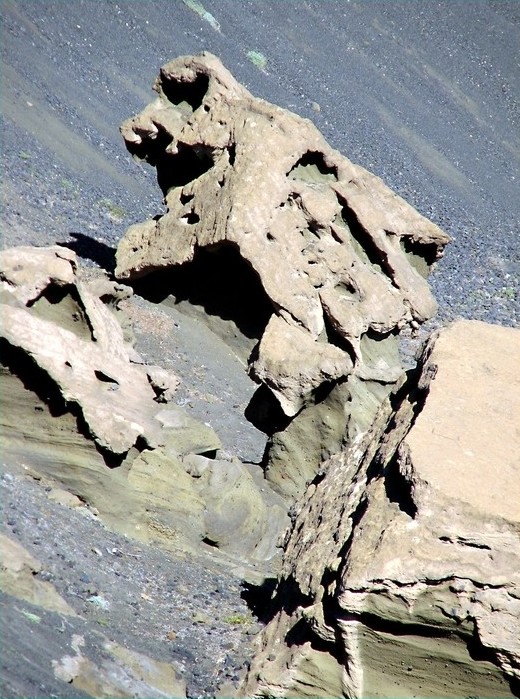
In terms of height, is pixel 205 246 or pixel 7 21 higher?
pixel 205 246

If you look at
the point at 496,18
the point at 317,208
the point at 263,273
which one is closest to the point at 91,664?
the point at 263,273

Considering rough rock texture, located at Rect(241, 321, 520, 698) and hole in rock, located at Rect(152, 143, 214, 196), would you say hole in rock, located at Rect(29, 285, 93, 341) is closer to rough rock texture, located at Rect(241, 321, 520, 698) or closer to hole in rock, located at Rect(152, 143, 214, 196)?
rough rock texture, located at Rect(241, 321, 520, 698)

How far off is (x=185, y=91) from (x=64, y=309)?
446cm

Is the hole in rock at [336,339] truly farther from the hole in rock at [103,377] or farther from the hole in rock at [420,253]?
the hole in rock at [103,377]

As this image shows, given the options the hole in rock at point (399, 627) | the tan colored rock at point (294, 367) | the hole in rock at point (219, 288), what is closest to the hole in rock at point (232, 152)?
the hole in rock at point (219, 288)

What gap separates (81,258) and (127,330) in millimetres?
2587

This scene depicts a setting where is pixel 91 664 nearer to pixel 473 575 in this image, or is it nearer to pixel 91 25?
pixel 473 575

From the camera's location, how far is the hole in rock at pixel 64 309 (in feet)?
28.5

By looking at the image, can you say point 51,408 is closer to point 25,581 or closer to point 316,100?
point 25,581

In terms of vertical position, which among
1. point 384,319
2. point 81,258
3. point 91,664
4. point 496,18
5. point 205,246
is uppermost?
point 496,18

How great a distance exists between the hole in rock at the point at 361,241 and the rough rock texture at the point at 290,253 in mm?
13

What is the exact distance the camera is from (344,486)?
293 inches

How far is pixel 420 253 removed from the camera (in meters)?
11.6

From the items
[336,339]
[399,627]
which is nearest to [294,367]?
[336,339]
